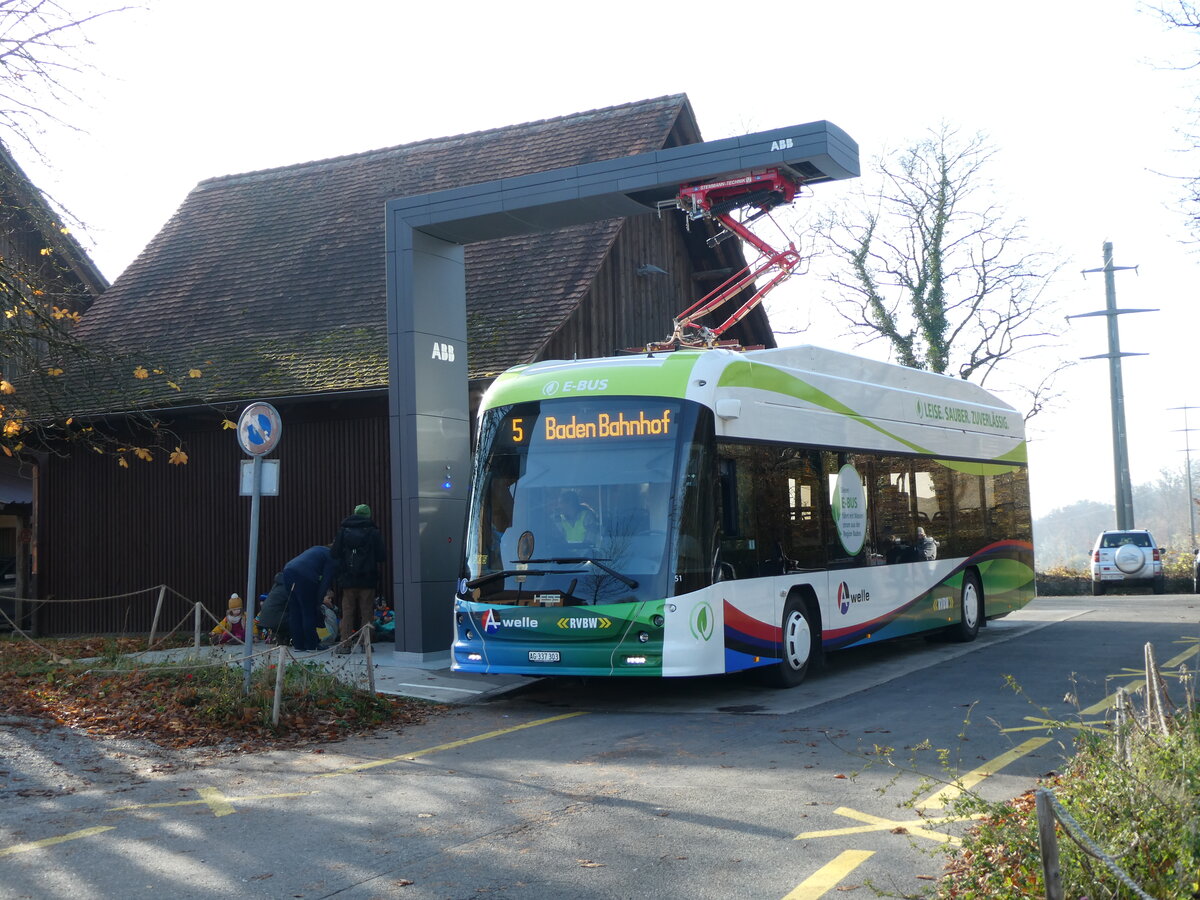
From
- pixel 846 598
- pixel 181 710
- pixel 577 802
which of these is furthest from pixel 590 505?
pixel 577 802

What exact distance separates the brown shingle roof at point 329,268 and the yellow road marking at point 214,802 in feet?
33.5

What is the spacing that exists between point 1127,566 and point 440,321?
21.4 metres

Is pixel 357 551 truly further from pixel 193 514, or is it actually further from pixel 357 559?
pixel 193 514

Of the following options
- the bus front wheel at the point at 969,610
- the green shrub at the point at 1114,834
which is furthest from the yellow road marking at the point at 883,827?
the bus front wheel at the point at 969,610

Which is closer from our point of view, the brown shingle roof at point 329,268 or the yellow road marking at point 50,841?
the yellow road marking at point 50,841

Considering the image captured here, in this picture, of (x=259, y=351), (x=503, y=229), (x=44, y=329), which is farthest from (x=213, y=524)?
(x=503, y=229)

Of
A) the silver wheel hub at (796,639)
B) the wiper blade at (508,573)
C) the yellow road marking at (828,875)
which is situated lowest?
the yellow road marking at (828,875)

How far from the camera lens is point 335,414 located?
19.2 m

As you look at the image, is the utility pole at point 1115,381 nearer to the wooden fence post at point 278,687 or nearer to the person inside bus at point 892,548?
the person inside bus at point 892,548

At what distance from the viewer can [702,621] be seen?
11070mm

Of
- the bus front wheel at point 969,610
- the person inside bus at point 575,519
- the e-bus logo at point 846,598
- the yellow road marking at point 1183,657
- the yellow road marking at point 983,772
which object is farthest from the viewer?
the bus front wheel at point 969,610

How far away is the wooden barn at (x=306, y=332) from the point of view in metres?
19.1

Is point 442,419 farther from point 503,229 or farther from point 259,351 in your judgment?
point 259,351

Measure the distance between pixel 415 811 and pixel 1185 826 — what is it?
427 centimetres
